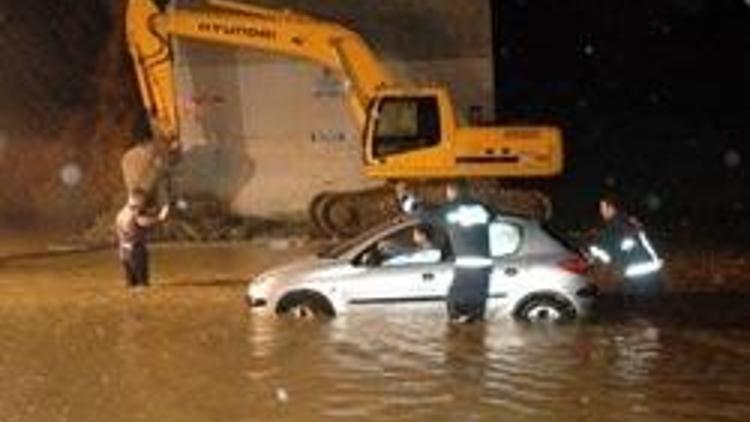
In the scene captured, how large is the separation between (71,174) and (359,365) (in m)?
28.4

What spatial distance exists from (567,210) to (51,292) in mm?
15601

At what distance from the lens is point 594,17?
4869 centimetres

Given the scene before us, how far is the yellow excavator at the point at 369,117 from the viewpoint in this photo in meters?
30.1

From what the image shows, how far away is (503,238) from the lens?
1983 centimetres

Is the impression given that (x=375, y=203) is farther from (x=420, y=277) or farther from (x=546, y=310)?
(x=546, y=310)

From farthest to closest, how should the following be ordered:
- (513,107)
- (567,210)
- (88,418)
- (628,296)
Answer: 1. (513,107)
2. (567,210)
3. (628,296)
4. (88,418)

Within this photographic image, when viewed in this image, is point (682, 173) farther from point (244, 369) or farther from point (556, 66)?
point (244, 369)

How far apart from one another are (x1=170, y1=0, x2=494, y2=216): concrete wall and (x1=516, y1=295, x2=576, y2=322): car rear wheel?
554 inches

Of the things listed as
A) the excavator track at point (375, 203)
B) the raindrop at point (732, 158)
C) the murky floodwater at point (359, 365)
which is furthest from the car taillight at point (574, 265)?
the raindrop at point (732, 158)

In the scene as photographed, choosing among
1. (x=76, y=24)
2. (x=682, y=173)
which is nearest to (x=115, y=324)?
(x=76, y=24)

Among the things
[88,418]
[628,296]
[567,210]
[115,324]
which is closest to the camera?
[88,418]

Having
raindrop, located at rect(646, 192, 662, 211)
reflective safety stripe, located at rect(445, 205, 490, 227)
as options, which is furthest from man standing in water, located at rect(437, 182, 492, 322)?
raindrop, located at rect(646, 192, 662, 211)

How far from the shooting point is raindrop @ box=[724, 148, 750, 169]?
4478 cm

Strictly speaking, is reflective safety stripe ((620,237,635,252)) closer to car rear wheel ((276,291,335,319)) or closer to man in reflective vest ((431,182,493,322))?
man in reflective vest ((431,182,493,322))
